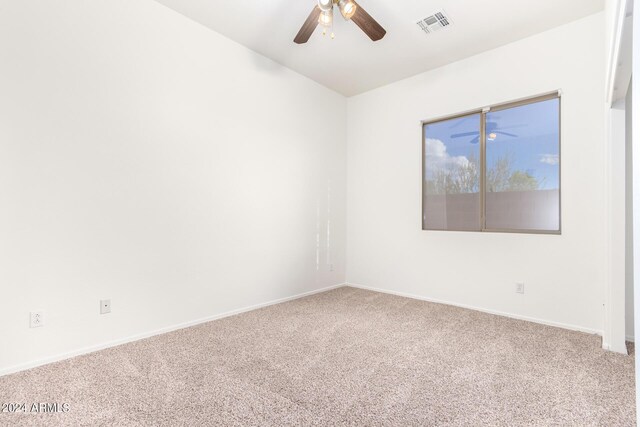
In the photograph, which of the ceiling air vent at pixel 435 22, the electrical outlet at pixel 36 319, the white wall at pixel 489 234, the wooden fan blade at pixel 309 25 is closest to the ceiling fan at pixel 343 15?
the wooden fan blade at pixel 309 25

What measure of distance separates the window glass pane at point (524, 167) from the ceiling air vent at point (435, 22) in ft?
3.64

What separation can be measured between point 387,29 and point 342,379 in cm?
299

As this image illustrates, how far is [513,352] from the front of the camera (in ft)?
7.68

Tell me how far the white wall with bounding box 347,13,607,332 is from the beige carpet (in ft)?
1.61

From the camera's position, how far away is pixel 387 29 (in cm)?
300

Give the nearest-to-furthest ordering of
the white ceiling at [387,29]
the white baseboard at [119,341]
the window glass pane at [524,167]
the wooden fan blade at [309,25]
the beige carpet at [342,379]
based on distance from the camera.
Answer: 1. the beige carpet at [342,379]
2. the white baseboard at [119,341]
3. the wooden fan blade at [309,25]
4. the white ceiling at [387,29]
5. the window glass pane at [524,167]

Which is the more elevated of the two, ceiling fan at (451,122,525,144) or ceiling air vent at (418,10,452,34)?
ceiling air vent at (418,10,452,34)

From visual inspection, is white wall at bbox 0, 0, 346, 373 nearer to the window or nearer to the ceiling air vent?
the ceiling air vent

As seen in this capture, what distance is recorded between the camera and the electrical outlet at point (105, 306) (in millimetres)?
2381

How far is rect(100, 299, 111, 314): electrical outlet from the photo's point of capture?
2381 mm

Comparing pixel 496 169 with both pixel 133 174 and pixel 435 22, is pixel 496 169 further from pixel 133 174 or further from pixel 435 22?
pixel 133 174

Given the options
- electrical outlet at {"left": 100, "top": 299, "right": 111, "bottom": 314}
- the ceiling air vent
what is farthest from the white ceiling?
electrical outlet at {"left": 100, "top": 299, "right": 111, "bottom": 314}

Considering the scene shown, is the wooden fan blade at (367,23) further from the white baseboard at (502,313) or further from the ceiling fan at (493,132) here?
the white baseboard at (502,313)

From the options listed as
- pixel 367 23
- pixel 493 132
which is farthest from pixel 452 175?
pixel 367 23
